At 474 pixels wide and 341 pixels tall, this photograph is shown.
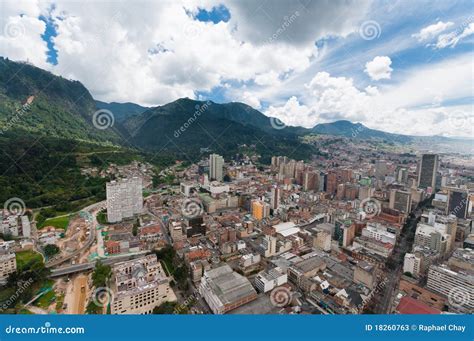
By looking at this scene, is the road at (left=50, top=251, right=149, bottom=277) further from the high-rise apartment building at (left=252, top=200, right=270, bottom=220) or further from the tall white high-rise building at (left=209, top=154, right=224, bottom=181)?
the tall white high-rise building at (left=209, top=154, right=224, bottom=181)

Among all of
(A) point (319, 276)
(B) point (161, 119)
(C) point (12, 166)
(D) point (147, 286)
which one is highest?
(B) point (161, 119)

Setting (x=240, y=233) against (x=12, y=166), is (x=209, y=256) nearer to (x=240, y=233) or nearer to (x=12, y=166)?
(x=240, y=233)

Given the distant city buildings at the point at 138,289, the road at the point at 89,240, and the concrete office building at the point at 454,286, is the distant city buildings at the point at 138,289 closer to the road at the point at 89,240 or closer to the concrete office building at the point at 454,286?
the road at the point at 89,240

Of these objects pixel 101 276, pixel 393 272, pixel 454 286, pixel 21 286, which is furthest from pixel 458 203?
pixel 21 286

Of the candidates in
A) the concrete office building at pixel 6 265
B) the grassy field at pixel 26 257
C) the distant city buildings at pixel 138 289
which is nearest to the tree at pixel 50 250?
the grassy field at pixel 26 257

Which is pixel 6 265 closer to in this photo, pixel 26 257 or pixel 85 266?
pixel 26 257

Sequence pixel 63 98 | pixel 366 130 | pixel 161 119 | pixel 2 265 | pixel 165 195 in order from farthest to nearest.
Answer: pixel 366 130 → pixel 161 119 → pixel 63 98 → pixel 165 195 → pixel 2 265

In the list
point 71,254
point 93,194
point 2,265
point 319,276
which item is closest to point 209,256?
point 319,276
